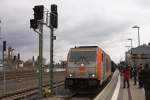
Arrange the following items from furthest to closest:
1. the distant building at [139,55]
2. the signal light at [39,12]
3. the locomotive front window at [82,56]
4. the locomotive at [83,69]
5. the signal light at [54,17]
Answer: the distant building at [139,55] < the locomotive front window at [82,56] < the locomotive at [83,69] < the signal light at [54,17] < the signal light at [39,12]

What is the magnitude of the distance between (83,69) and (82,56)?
114 centimetres

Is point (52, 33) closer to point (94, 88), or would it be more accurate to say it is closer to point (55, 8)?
point (55, 8)

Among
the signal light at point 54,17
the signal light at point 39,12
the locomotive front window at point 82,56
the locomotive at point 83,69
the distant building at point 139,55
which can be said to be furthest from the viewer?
the distant building at point 139,55

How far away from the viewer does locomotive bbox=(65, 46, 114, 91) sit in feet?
85.0

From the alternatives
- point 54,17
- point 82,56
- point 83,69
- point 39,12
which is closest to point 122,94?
point 83,69

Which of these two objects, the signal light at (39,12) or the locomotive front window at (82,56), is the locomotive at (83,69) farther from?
the signal light at (39,12)

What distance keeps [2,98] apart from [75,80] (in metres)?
4.84

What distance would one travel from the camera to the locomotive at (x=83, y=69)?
25.9 metres

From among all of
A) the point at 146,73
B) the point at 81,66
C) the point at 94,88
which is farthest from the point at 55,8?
the point at 146,73

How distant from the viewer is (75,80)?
25984 millimetres

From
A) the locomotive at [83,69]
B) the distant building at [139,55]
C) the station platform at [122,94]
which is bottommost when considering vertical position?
the station platform at [122,94]

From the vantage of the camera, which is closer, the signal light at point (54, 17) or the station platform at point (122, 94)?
the station platform at point (122, 94)

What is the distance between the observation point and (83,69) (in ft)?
85.8

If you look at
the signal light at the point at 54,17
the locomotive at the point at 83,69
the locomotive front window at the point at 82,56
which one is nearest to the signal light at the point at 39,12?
the signal light at the point at 54,17
